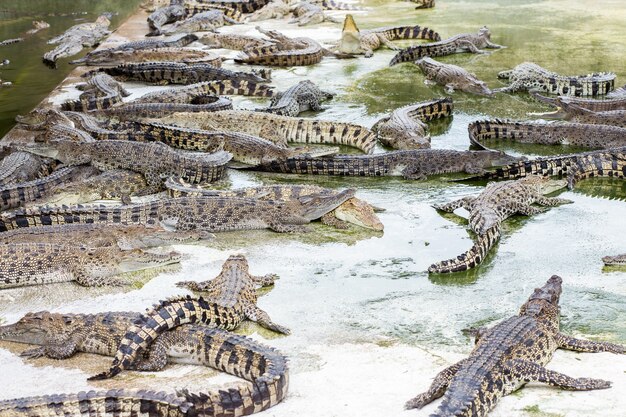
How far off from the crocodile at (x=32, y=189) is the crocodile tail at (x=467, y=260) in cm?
350

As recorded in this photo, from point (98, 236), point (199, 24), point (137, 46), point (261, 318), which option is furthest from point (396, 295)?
point (199, 24)

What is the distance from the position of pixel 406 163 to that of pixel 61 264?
359 cm

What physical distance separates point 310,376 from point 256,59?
31.6ft

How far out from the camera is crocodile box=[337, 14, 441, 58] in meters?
14.3

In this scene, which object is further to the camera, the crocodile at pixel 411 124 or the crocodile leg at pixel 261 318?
the crocodile at pixel 411 124

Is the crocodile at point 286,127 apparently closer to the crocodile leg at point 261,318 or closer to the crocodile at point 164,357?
the crocodile leg at point 261,318

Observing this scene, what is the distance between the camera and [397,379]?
4.74 m

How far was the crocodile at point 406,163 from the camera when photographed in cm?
858

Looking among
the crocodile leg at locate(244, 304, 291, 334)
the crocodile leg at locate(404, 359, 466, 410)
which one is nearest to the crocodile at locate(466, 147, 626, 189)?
the crocodile leg at locate(244, 304, 291, 334)

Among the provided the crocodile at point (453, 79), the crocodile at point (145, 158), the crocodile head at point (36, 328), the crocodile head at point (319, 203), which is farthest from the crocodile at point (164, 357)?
the crocodile at point (453, 79)

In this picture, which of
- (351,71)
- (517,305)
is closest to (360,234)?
(517,305)

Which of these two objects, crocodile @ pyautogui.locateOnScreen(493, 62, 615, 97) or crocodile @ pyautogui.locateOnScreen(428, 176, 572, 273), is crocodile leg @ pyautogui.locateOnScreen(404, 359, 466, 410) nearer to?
crocodile @ pyautogui.locateOnScreen(428, 176, 572, 273)

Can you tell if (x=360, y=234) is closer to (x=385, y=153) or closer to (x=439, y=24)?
(x=385, y=153)

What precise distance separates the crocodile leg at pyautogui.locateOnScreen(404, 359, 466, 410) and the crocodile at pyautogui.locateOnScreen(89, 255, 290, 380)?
108 cm
